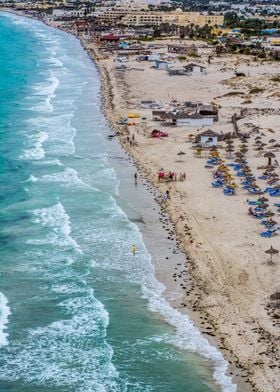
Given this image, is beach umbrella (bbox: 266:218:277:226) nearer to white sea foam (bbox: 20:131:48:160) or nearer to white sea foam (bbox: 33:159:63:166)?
white sea foam (bbox: 33:159:63:166)

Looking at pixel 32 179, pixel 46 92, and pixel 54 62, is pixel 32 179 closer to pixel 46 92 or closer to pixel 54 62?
pixel 46 92

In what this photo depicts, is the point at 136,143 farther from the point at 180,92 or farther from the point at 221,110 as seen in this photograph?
the point at 180,92

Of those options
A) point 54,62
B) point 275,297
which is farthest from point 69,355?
point 54,62

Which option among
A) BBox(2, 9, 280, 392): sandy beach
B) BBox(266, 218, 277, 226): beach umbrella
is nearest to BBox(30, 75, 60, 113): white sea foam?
BBox(2, 9, 280, 392): sandy beach

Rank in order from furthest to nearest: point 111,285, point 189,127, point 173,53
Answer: point 173,53, point 189,127, point 111,285

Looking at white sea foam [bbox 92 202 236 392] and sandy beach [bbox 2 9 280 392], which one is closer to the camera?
white sea foam [bbox 92 202 236 392]

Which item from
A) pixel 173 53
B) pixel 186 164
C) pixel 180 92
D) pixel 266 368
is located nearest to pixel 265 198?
pixel 186 164
